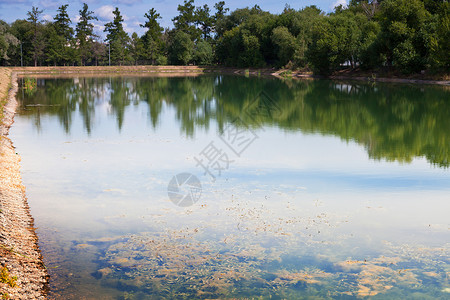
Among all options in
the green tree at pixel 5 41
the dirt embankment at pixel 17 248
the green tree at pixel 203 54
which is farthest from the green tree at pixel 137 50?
the dirt embankment at pixel 17 248

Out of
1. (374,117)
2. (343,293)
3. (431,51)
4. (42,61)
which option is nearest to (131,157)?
(343,293)

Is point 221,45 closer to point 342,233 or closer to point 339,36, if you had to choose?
point 339,36

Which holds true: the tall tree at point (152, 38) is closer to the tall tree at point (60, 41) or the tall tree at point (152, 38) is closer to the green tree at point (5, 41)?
the tall tree at point (60, 41)

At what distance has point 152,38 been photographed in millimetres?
106938

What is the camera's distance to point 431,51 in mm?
48594

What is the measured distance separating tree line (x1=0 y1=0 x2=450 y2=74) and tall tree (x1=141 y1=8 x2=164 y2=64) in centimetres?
21

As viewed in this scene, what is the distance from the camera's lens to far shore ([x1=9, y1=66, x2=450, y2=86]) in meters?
54.8

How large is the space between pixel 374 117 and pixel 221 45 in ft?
267

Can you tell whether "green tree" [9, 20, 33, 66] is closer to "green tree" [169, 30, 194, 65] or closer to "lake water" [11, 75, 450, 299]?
"green tree" [169, 30, 194, 65]

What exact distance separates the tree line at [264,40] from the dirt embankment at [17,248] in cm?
4565

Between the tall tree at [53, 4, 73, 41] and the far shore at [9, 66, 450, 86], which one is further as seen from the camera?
the tall tree at [53, 4, 73, 41]

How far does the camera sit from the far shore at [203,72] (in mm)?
54850

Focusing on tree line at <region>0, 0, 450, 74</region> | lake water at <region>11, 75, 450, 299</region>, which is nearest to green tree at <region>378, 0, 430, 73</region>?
tree line at <region>0, 0, 450, 74</region>

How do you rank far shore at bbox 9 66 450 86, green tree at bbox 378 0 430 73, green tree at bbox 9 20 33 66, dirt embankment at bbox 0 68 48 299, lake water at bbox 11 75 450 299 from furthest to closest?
green tree at bbox 9 20 33 66 → far shore at bbox 9 66 450 86 → green tree at bbox 378 0 430 73 → lake water at bbox 11 75 450 299 → dirt embankment at bbox 0 68 48 299
